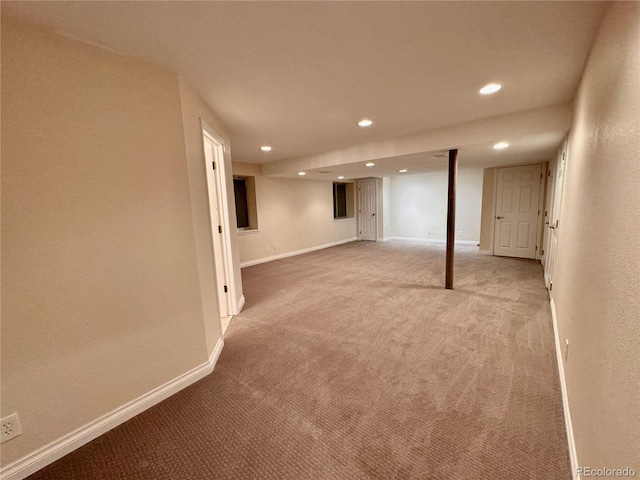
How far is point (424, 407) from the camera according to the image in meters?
1.64

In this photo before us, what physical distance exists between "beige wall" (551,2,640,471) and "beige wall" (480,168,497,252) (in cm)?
466

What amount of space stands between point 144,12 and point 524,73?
2.49m

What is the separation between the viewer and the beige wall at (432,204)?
7.05 meters

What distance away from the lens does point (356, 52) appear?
1.59m

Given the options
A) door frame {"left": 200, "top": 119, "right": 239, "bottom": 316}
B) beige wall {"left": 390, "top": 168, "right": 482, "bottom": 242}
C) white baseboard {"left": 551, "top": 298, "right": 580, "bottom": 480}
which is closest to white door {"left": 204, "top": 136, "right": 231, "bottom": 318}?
door frame {"left": 200, "top": 119, "right": 239, "bottom": 316}

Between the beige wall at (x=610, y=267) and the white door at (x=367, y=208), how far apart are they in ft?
21.6

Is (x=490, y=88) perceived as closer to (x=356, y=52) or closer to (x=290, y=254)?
(x=356, y=52)

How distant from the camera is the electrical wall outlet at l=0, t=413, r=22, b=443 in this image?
4.05ft

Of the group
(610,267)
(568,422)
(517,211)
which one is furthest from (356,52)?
(517,211)

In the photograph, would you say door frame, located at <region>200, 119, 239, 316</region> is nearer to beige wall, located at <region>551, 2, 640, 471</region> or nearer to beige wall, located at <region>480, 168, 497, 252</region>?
beige wall, located at <region>551, 2, 640, 471</region>

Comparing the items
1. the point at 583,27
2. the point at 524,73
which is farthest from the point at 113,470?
the point at 524,73

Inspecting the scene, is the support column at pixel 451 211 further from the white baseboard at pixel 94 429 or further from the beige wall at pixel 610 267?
the white baseboard at pixel 94 429

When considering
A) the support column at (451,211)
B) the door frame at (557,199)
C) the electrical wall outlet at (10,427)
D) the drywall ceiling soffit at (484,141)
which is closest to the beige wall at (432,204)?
the drywall ceiling soffit at (484,141)

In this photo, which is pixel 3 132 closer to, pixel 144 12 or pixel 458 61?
pixel 144 12
